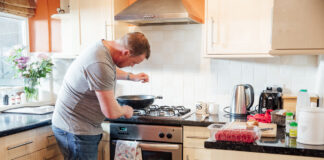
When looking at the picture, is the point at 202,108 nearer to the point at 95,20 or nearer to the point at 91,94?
the point at 91,94

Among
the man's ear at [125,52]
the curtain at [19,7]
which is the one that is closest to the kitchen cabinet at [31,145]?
the man's ear at [125,52]

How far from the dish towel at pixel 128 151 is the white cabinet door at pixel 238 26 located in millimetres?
971

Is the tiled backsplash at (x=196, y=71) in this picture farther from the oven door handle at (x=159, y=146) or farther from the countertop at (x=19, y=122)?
the countertop at (x=19, y=122)

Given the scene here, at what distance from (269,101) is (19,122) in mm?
1964

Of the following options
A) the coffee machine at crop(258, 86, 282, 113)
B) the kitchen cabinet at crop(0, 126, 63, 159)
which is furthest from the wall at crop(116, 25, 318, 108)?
the kitchen cabinet at crop(0, 126, 63, 159)

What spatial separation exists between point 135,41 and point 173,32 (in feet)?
3.57

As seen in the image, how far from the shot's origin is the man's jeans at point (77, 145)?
2.10m

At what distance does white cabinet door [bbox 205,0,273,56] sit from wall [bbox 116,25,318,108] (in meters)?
0.35

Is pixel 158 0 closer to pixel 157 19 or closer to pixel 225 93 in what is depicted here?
pixel 157 19

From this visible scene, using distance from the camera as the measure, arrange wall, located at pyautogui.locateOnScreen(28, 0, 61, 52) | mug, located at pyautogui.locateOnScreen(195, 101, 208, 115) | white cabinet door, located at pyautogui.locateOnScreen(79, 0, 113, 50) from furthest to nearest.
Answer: wall, located at pyautogui.locateOnScreen(28, 0, 61, 52) < white cabinet door, located at pyautogui.locateOnScreen(79, 0, 113, 50) < mug, located at pyautogui.locateOnScreen(195, 101, 208, 115)

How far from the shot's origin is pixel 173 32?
2.97 m

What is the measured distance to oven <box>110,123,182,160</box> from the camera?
7.88ft

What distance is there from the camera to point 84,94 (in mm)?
2061

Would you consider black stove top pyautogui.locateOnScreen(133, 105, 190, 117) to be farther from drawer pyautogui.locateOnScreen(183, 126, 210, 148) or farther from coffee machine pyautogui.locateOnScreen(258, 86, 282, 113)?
coffee machine pyautogui.locateOnScreen(258, 86, 282, 113)
